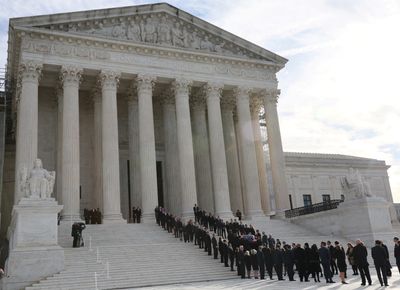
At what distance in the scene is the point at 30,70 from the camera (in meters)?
29.6

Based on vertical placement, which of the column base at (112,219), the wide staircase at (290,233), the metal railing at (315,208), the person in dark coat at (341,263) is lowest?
the person in dark coat at (341,263)

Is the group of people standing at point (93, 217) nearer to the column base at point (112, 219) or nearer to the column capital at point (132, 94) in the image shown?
the column base at point (112, 219)

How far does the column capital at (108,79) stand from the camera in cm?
3197

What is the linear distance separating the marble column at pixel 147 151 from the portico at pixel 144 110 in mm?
76

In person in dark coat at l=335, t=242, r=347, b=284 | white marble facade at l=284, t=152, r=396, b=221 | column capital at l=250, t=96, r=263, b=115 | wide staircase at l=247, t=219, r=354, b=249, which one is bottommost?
person in dark coat at l=335, t=242, r=347, b=284

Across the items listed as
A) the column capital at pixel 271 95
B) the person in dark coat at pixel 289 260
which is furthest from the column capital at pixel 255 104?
the person in dark coat at pixel 289 260

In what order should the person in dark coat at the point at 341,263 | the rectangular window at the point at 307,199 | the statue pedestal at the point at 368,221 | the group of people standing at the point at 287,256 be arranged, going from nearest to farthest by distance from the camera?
1. the group of people standing at the point at 287,256
2. the person in dark coat at the point at 341,263
3. the statue pedestal at the point at 368,221
4. the rectangular window at the point at 307,199

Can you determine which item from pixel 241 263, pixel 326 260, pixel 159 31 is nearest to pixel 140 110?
pixel 159 31

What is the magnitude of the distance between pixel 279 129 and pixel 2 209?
24027mm

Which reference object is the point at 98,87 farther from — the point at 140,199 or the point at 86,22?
the point at 140,199

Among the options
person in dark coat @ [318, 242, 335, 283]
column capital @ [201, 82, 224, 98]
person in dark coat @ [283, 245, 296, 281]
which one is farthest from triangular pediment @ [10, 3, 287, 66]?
person in dark coat @ [318, 242, 335, 283]

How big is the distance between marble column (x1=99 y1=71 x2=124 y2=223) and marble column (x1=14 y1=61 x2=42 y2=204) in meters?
4.63

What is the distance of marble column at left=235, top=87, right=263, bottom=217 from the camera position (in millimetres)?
35062

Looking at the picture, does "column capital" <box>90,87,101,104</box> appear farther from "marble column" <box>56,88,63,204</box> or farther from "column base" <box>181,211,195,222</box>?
"column base" <box>181,211,195,222</box>
